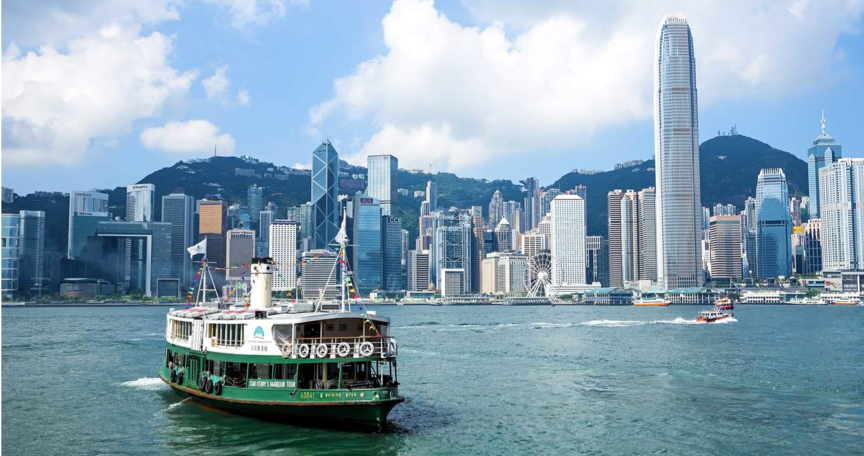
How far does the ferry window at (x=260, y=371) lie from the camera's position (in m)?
26.6

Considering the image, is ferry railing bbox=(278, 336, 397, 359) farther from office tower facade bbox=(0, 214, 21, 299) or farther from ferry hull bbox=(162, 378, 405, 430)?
office tower facade bbox=(0, 214, 21, 299)

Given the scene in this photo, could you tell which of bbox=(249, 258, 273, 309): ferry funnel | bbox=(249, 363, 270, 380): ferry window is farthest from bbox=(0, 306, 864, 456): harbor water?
bbox=(249, 258, 273, 309): ferry funnel

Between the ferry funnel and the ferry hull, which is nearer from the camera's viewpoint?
the ferry hull

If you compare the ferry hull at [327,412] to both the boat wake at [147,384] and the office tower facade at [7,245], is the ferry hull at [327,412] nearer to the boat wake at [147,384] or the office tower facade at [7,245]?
the office tower facade at [7,245]

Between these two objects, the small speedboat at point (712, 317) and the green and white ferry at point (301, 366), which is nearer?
the green and white ferry at point (301, 366)

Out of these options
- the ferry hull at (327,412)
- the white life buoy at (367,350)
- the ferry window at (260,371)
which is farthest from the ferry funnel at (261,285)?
the white life buoy at (367,350)

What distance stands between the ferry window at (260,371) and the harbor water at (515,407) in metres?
1.87

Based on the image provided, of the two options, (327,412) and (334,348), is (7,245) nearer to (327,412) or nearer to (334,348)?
(334,348)

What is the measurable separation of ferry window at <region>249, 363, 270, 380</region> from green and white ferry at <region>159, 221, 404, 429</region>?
0.12 ft

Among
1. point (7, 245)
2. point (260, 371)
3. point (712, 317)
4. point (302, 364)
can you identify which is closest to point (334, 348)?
point (302, 364)

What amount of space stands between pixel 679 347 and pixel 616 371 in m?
19.0

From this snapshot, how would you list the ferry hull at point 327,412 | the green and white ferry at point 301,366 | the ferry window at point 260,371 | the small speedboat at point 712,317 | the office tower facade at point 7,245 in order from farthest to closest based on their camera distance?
1. the small speedboat at point 712,317
2. the ferry window at point 260,371
3. the green and white ferry at point 301,366
4. the ferry hull at point 327,412
5. the office tower facade at point 7,245

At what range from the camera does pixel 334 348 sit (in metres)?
25.6

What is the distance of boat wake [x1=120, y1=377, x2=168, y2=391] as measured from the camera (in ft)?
124
